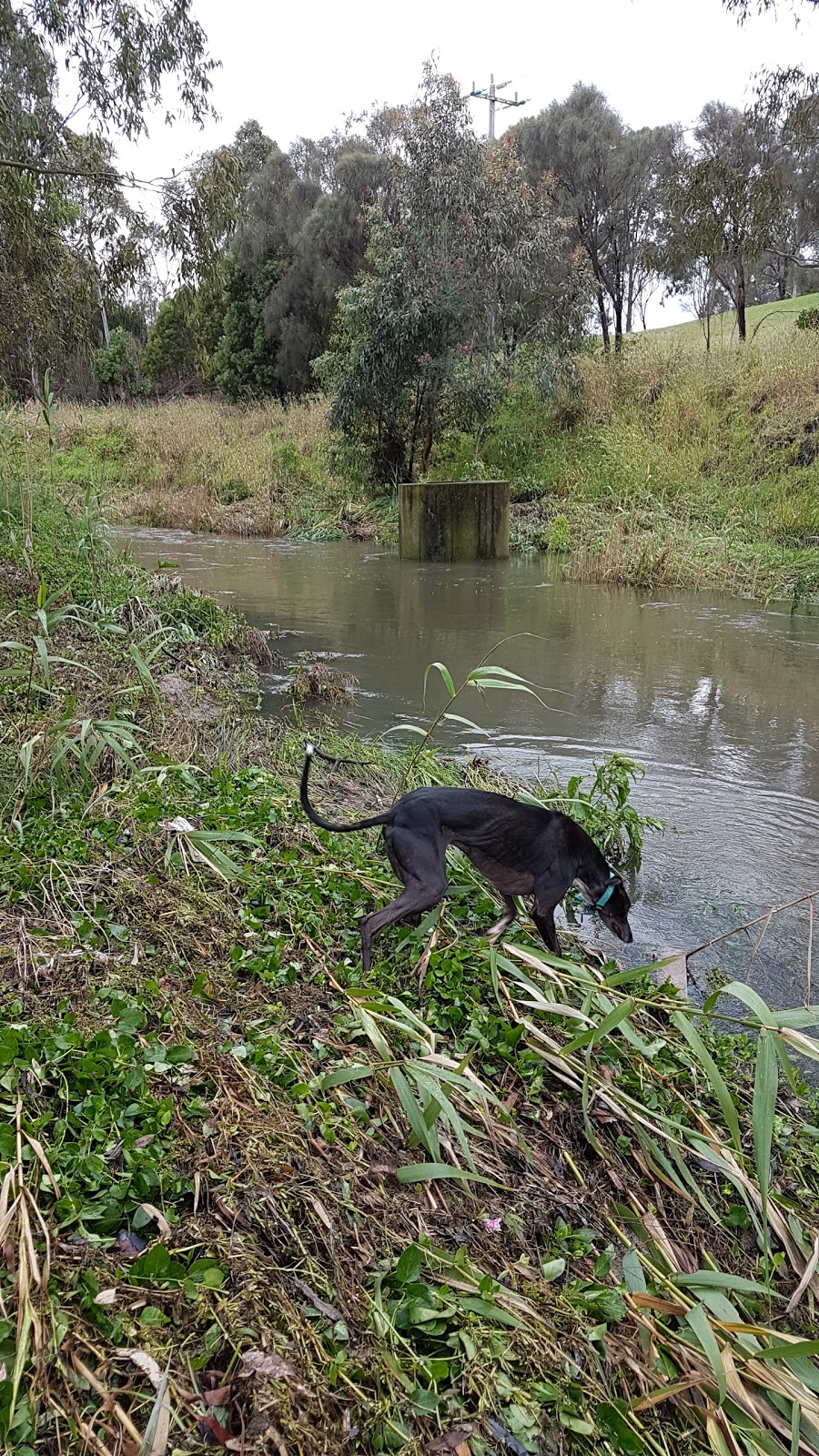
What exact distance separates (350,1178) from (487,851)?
1.38 metres

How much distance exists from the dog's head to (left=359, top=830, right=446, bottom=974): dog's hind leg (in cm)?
85

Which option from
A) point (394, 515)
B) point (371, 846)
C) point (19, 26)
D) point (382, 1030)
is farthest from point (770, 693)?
point (394, 515)

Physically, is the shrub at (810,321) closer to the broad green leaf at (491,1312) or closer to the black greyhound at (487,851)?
the black greyhound at (487,851)

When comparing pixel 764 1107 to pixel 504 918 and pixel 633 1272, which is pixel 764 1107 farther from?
pixel 504 918

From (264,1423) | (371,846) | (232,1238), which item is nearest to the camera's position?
(264,1423)

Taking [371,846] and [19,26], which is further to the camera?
[19,26]

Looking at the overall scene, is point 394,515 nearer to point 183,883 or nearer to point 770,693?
point 770,693

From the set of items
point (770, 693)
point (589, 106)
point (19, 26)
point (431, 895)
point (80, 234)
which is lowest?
point (770, 693)

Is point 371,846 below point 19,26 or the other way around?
below

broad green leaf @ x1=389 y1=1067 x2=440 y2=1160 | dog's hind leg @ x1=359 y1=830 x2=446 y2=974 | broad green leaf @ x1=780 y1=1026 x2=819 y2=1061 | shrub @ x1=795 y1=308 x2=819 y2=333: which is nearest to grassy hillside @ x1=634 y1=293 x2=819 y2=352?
shrub @ x1=795 y1=308 x2=819 y2=333

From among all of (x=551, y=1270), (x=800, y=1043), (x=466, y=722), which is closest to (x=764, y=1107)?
(x=800, y=1043)

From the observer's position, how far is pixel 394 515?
19.4 meters

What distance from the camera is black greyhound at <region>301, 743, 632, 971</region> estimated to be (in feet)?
9.92

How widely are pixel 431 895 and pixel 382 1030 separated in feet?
1.79
